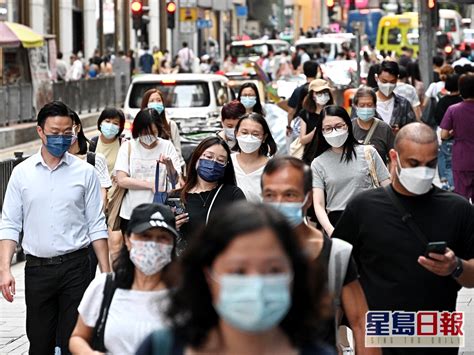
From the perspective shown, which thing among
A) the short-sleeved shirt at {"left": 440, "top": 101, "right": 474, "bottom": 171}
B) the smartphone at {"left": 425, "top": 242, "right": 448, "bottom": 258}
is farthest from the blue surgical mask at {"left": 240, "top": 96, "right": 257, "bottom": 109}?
the smartphone at {"left": 425, "top": 242, "right": 448, "bottom": 258}

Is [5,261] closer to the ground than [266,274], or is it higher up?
closer to the ground

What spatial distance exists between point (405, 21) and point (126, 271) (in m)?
55.6

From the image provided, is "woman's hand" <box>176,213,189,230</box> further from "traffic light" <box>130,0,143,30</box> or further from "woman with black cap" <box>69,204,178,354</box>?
"traffic light" <box>130,0,143,30</box>

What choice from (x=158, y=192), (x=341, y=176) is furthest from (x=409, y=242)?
(x=158, y=192)

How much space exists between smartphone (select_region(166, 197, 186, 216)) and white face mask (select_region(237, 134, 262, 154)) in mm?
1064

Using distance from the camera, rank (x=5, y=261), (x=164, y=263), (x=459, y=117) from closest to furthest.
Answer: (x=164, y=263), (x=5, y=261), (x=459, y=117)

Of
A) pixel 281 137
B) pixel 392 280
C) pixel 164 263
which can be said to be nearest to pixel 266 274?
pixel 164 263

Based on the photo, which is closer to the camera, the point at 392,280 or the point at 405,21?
the point at 392,280

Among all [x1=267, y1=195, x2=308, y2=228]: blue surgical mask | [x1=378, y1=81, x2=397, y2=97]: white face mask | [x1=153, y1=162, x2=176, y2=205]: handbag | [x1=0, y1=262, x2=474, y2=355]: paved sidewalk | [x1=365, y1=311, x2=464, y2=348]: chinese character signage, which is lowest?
[x1=0, y1=262, x2=474, y2=355]: paved sidewalk

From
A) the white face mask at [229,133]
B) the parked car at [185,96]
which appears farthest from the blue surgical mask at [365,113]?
the parked car at [185,96]

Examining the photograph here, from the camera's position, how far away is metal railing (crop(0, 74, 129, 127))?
1179 inches

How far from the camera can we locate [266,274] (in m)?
3.41

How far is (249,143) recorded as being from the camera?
1038cm

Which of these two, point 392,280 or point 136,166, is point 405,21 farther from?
point 392,280
